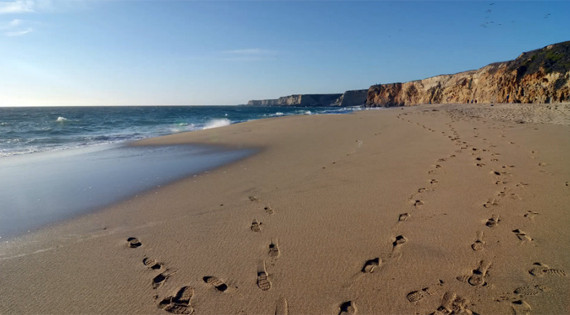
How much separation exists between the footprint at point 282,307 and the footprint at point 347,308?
385 mm

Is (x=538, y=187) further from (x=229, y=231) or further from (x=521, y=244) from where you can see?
(x=229, y=231)

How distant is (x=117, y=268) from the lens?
8.71ft

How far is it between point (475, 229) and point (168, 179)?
5321 mm

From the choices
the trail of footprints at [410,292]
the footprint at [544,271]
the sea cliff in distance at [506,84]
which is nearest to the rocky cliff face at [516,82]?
the sea cliff in distance at [506,84]

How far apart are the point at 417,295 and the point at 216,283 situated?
1.60 metres

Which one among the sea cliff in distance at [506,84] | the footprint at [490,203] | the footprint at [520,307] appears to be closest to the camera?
the footprint at [520,307]

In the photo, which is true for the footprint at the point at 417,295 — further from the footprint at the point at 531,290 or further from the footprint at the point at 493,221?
the footprint at the point at 493,221

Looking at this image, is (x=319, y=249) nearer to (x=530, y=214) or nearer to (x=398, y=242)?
(x=398, y=242)

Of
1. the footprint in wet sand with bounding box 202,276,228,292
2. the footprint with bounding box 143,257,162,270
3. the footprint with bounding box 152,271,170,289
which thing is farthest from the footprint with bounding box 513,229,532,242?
the footprint with bounding box 143,257,162,270

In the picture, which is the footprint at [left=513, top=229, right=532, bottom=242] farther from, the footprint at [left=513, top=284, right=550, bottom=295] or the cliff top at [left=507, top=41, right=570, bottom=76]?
the cliff top at [left=507, top=41, right=570, bottom=76]

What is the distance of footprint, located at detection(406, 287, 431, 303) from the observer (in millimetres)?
2086

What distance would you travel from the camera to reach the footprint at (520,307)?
1.91 m

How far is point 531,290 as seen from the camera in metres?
2.09

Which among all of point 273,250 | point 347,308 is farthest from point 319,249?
point 347,308
